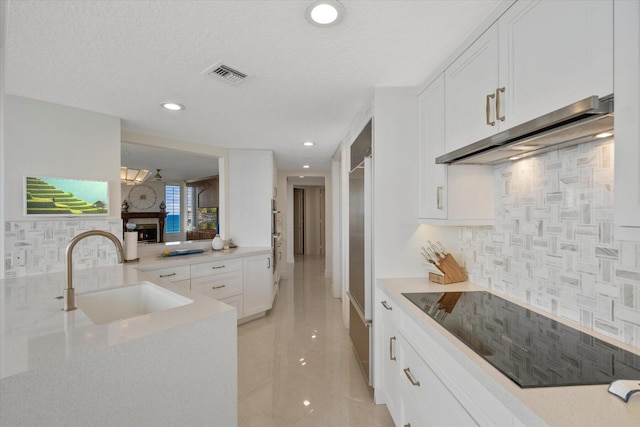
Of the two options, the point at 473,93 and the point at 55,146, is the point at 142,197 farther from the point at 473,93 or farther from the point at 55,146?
the point at 473,93

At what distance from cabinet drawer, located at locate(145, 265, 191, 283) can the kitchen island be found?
4.02 ft

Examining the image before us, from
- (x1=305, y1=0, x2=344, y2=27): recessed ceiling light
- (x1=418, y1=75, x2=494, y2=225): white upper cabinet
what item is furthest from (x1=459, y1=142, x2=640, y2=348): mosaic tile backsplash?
(x1=305, y1=0, x2=344, y2=27): recessed ceiling light

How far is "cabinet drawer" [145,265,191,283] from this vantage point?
274 cm

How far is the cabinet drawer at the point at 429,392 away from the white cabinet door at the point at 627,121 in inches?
29.8

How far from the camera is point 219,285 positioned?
10.6 ft

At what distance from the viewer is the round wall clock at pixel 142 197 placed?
480 cm

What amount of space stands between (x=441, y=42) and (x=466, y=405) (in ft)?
5.50

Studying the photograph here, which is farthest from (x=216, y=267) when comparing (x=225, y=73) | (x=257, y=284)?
(x=225, y=73)

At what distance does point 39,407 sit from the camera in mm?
829

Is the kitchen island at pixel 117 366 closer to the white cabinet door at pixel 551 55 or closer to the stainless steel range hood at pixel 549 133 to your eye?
the stainless steel range hood at pixel 549 133

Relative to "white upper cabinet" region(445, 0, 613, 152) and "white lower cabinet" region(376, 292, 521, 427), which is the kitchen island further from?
"white upper cabinet" region(445, 0, 613, 152)

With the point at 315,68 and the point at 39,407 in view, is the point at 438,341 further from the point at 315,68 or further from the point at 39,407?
the point at 315,68

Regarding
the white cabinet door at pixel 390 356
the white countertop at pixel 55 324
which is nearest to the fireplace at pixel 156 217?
the white countertop at pixel 55 324

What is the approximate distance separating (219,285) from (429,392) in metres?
2.61
